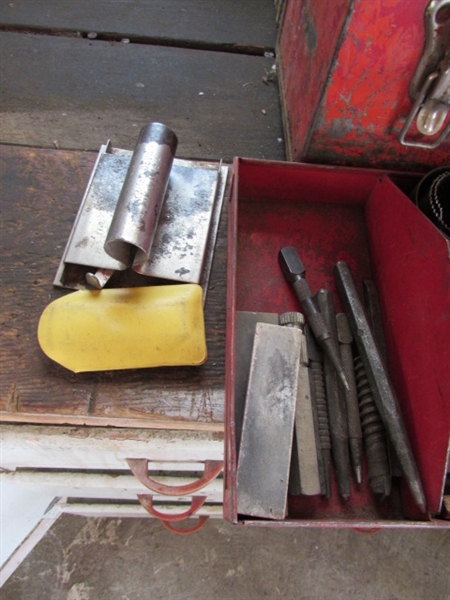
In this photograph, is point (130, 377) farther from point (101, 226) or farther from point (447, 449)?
point (447, 449)

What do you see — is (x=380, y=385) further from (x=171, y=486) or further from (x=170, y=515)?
(x=170, y=515)

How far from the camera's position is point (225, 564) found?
1158 millimetres

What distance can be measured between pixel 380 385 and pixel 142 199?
420mm

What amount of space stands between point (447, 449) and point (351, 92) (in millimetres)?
491

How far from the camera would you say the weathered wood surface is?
1.91 ft

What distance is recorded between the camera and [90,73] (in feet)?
2.84

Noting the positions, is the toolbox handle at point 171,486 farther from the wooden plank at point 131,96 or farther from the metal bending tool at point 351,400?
the wooden plank at point 131,96

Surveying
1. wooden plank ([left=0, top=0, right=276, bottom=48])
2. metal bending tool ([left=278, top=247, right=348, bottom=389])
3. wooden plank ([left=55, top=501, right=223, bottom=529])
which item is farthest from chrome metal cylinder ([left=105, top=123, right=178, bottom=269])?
wooden plank ([left=55, top=501, right=223, bottom=529])

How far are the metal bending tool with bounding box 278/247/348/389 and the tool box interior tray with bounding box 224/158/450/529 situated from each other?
32mm

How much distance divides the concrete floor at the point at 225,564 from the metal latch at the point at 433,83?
110 cm

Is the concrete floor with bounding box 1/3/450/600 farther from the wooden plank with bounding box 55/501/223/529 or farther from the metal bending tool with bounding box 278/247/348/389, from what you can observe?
the metal bending tool with bounding box 278/247/348/389

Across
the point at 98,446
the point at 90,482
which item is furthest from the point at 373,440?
the point at 90,482

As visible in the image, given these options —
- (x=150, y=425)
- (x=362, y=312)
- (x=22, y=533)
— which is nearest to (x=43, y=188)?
(x=150, y=425)

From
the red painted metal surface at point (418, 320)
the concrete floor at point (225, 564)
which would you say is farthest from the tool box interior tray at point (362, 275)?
the concrete floor at point (225, 564)
